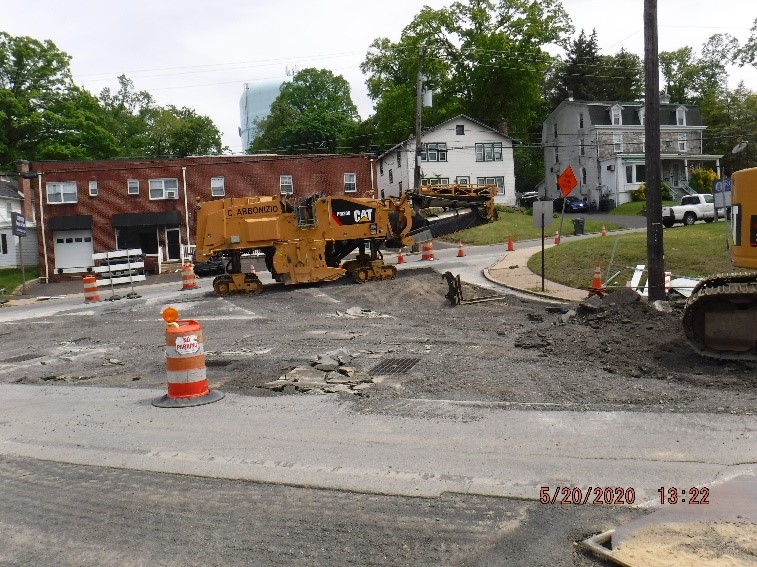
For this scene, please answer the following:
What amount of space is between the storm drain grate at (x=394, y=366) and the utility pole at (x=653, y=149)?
22.3 feet

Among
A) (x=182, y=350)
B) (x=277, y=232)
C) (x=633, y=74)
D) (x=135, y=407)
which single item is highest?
(x=633, y=74)

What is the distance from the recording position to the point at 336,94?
290 feet

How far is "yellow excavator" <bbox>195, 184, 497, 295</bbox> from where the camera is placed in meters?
22.5

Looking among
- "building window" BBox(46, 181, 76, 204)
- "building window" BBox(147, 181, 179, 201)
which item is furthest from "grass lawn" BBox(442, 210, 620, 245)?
"building window" BBox(46, 181, 76, 204)

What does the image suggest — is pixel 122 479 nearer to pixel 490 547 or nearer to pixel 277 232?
pixel 490 547

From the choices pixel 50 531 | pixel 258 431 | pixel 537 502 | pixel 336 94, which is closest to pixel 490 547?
pixel 537 502

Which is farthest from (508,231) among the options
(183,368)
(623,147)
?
(183,368)

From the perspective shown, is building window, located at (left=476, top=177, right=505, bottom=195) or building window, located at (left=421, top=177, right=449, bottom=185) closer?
building window, located at (left=421, top=177, right=449, bottom=185)

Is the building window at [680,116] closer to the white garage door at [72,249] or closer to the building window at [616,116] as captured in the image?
the building window at [616,116]

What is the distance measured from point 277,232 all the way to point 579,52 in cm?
6541

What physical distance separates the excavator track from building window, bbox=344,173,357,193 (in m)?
37.0

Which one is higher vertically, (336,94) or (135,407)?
(336,94)

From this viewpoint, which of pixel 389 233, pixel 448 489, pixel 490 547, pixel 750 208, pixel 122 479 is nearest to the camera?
pixel 490 547

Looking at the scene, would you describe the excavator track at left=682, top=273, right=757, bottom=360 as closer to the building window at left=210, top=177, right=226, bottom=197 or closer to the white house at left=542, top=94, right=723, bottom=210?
the building window at left=210, top=177, right=226, bottom=197
